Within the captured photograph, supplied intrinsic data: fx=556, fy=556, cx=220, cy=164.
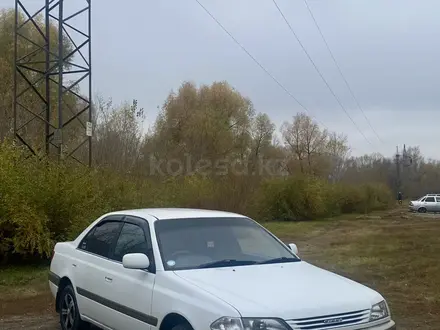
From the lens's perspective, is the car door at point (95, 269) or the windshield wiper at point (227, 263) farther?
the car door at point (95, 269)

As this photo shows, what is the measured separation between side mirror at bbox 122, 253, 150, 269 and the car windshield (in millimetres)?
171

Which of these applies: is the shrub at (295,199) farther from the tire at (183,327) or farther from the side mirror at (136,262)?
the tire at (183,327)

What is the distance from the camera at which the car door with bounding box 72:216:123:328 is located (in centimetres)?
568

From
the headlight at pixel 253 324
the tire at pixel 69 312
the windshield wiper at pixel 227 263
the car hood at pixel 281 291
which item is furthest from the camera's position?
the tire at pixel 69 312

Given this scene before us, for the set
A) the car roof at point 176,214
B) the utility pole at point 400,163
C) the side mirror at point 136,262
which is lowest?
the side mirror at point 136,262

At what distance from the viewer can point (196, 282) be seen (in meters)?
4.54

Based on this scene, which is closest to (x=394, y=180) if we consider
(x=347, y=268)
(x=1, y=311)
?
(x=347, y=268)

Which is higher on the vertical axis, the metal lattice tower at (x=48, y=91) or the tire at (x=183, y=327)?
the metal lattice tower at (x=48, y=91)

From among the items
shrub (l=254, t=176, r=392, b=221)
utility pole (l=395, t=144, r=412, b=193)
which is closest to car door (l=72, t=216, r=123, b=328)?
shrub (l=254, t=176, r=392, b=221)

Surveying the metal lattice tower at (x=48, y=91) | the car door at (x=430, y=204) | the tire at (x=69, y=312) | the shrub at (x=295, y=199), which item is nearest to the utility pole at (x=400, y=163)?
the car door at (x=430, y=204)

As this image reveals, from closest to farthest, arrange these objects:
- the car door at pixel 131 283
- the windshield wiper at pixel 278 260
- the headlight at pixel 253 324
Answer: the headlight at pixel 253 324 → the car door at pixel 131 283 → the windshield wiper at pixel 278 260

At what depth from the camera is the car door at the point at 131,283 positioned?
4.91m

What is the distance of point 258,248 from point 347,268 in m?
6.78

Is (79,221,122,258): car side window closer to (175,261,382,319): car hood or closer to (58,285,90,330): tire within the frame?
(58,285,90,330): tire
